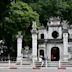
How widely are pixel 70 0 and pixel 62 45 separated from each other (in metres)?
17.8

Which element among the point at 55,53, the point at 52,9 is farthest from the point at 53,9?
the point at 55,53

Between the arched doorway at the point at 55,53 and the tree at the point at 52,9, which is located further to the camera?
the tree at the point at 52,9

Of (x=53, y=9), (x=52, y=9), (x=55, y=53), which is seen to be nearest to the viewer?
(x=55, y=53)

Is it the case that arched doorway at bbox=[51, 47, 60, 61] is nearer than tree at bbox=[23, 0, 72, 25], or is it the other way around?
arched doorway at bbox=[51, 47, 60, 61]

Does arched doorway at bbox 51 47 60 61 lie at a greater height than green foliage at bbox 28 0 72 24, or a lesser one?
lesser

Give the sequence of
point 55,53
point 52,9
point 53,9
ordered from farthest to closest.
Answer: point 53,9 → point 52,9 → point 55,53

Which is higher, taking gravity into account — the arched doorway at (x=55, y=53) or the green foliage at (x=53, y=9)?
the green foliage at (x=53, y=9)

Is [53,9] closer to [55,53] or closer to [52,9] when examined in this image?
[52,9]

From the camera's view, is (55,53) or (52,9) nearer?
(55,53)

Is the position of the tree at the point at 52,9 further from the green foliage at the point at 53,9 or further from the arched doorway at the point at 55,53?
the arched doorway at the point at 55,53

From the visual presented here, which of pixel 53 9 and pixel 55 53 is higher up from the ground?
pixel 53 9

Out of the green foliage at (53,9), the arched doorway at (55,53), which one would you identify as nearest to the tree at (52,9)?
the green foliage at (53,9)

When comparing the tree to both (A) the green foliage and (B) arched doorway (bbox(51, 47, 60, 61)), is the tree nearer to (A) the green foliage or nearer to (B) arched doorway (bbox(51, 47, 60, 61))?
(A) the green foliage

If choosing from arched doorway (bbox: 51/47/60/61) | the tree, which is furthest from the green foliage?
arched doorway (bbox: 51/47/60/61)
